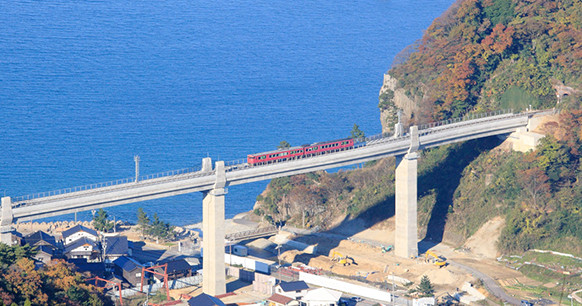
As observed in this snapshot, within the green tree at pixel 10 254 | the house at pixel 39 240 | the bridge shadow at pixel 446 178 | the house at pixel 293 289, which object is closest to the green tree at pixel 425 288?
the house at pixel 293 289

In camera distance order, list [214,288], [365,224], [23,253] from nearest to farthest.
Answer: [23,253] → [214,288] → [365,224]

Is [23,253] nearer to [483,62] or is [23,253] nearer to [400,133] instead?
[400,133]

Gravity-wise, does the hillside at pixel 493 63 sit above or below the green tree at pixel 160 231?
above

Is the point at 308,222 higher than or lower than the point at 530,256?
higher

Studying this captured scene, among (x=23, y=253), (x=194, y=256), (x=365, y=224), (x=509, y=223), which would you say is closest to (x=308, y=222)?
(x=365, y=224)

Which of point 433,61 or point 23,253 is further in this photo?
point 433,61

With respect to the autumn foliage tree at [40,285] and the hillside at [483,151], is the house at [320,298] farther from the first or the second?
the hillside at [483,151]

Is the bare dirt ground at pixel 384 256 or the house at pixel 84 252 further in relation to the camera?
the house at pixel 84 252
